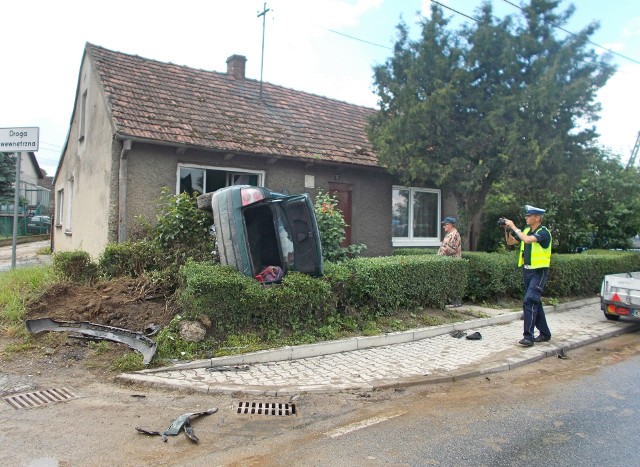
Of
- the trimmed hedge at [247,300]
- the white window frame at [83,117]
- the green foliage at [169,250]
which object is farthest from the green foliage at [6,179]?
the trimmed hedge at [247,300]

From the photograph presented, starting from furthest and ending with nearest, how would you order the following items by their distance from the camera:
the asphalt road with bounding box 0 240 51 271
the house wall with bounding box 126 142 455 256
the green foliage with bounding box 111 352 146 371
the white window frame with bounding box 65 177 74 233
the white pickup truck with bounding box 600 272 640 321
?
the white window frame with bounding box 65 177 74 233, the asphalt road with bounding box 0 240 51 271, the house wall with bounding box 126 142 455 256, the white pickup truck with bounding box 600 272 640 321, the green foliage with bounding box 111 352 146 371

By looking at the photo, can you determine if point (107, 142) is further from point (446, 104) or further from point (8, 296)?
point (446, 104)

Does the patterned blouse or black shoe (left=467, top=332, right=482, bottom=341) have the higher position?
the patterned blouse

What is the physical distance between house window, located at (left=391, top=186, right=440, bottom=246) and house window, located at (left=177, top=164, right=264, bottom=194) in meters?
4.58

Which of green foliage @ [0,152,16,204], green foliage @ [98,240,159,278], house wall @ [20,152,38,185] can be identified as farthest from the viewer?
house wall @ [20,152,38,185]

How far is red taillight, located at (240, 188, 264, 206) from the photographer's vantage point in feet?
22.8

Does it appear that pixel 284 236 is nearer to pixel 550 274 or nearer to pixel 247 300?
pixel 247 300

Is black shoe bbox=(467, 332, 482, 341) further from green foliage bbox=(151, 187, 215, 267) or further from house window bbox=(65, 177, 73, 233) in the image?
house window bbox=(65, 177, 73, 233)

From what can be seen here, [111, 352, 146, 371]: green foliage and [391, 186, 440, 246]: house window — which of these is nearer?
[111, 352, 146, 371]: green foliage

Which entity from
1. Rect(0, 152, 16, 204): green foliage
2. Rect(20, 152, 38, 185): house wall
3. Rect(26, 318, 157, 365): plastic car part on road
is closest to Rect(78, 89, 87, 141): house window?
Rect(26, 318, 157, 365): plastic car part on road

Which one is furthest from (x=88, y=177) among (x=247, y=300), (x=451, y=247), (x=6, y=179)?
(x=6, y=179)

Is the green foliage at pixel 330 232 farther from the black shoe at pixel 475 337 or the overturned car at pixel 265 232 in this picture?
the black shoe at pixel 475 337

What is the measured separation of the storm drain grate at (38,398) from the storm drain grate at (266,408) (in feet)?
5.36

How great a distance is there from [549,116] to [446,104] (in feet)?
6.64
